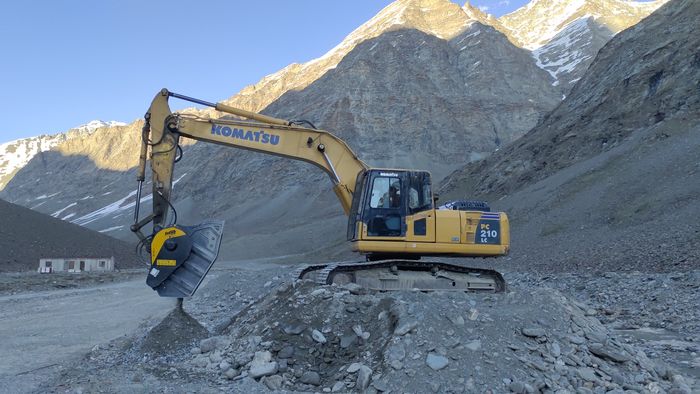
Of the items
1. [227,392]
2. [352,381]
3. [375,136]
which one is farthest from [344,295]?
[375,136]

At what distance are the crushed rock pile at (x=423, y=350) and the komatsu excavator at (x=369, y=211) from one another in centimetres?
140

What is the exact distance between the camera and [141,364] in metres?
7.90

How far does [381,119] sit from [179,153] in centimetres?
Answer: 7660

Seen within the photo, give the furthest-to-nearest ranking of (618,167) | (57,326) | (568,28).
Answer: (568,28)
(618,167)
(57,326)

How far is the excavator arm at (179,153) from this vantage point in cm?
895

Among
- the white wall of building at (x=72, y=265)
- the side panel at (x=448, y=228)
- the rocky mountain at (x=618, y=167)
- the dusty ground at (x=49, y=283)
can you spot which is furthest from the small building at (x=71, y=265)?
the side panel at (x=448, y=228)

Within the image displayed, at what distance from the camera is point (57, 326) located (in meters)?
13.7

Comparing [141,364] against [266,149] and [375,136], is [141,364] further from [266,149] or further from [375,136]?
[375,136]

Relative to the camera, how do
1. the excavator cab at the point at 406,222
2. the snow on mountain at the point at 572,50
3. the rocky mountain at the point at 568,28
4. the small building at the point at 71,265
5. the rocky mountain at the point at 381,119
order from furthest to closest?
the rocky mountain at the point at 568,28, the snow on mountain at the point at 572,50, the rocky mountain at the point at 381,119, the small building at the point at 71,265, the excavator cab at the point at 406,222

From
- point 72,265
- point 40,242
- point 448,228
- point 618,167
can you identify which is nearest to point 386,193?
point 448,228

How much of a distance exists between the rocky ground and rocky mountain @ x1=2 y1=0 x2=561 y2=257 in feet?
153

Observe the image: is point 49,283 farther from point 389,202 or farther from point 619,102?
point 619,102

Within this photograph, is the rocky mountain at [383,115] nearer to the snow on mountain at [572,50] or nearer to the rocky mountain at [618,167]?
the snow on mountain at [572,50]

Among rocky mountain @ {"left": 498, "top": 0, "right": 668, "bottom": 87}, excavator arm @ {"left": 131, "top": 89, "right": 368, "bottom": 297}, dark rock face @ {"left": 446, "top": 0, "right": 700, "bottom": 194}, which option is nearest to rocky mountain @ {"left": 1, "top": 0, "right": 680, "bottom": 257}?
rocky mountain @ {"left": 498, "top": 0, "right": 668, "bottom": 87}
